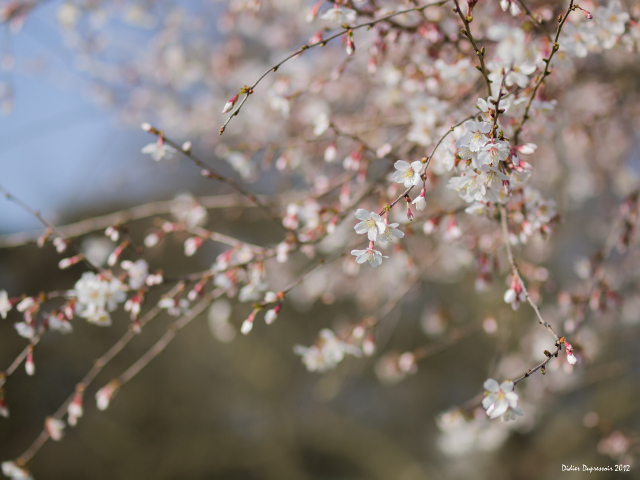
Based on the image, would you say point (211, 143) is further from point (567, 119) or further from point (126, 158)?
point (567, 119)

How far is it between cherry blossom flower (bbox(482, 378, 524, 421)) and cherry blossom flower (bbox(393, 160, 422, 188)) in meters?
0.55

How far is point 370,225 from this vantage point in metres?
1.03

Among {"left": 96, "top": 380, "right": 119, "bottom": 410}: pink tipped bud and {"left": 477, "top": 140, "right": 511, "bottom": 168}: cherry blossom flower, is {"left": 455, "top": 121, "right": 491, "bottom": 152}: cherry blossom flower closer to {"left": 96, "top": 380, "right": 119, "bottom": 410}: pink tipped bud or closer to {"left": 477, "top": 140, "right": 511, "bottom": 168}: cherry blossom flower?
{"left": 477, "top": 140, "right": 511, "bottom": 168}: cherry blossom flower

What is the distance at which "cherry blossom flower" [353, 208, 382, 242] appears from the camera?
976 mm

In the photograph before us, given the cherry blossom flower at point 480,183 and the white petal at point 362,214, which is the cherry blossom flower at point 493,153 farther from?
the white petal at point 362,214

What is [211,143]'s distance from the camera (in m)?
3.54

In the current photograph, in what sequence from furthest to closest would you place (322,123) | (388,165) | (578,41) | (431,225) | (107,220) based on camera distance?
1. (107,220)
2. (388,165)
3. (322,123)
4. (431,225)
5. (578,41)

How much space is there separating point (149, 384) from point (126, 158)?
4.11 meters

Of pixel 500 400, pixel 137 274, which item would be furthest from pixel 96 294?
pixel 500 400

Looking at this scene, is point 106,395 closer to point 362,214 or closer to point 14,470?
point 14,470

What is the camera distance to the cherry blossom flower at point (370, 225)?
3.20ft

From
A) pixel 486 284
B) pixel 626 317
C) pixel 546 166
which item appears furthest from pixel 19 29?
pixel 626 317

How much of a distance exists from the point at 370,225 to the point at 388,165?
0.65 meters

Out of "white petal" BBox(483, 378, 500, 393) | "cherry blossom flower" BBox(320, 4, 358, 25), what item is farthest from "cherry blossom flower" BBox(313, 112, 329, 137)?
"white petal" BBox(483, 378, 500, 393)
